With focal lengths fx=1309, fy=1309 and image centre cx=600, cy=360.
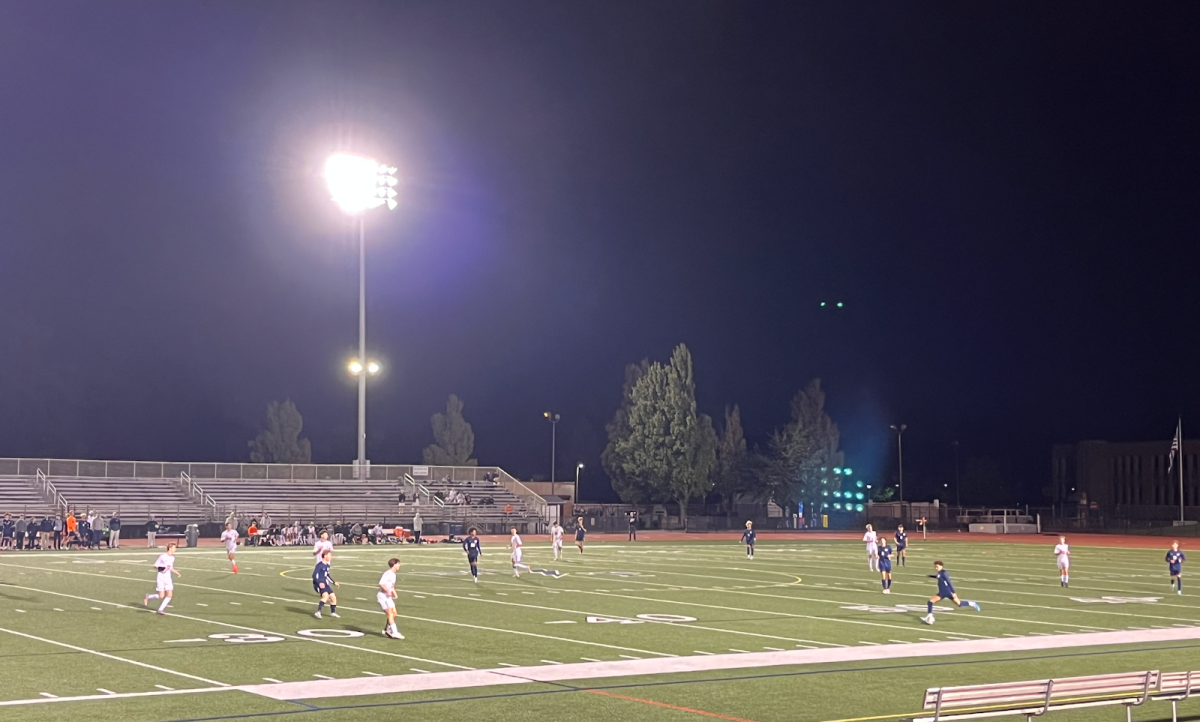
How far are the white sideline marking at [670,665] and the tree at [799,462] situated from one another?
8238cm

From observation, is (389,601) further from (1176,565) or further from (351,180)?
(351,180)

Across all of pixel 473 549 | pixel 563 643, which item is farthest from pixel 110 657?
pixel 473 549

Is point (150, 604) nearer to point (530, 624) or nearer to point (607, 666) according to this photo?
point (530, 624)

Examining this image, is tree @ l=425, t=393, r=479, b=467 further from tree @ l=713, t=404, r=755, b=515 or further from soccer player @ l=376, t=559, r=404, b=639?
soccer player @ l=376, t=559, r=404, b=639

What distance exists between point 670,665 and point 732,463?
8874 centimetres

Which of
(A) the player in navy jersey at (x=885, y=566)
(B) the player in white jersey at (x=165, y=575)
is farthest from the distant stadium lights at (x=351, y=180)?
(B) the player in white jersey at (x=165, y=575)

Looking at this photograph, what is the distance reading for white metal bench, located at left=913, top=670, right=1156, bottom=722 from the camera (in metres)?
12.3

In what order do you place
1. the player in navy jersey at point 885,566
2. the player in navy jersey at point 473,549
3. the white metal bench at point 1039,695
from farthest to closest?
the player in navy jersey at point 473,549
the player in navy jersey at point 885,566
the white metal bench at point 1039,695

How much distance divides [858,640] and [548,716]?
9.59m

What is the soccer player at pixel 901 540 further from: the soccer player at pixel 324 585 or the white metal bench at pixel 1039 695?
the white metal bench at pixel 1039 695

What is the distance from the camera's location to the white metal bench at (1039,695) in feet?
40.3

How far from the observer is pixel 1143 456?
114m

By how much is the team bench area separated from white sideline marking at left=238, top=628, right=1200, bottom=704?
6.28 meters

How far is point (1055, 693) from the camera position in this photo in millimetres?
12859
